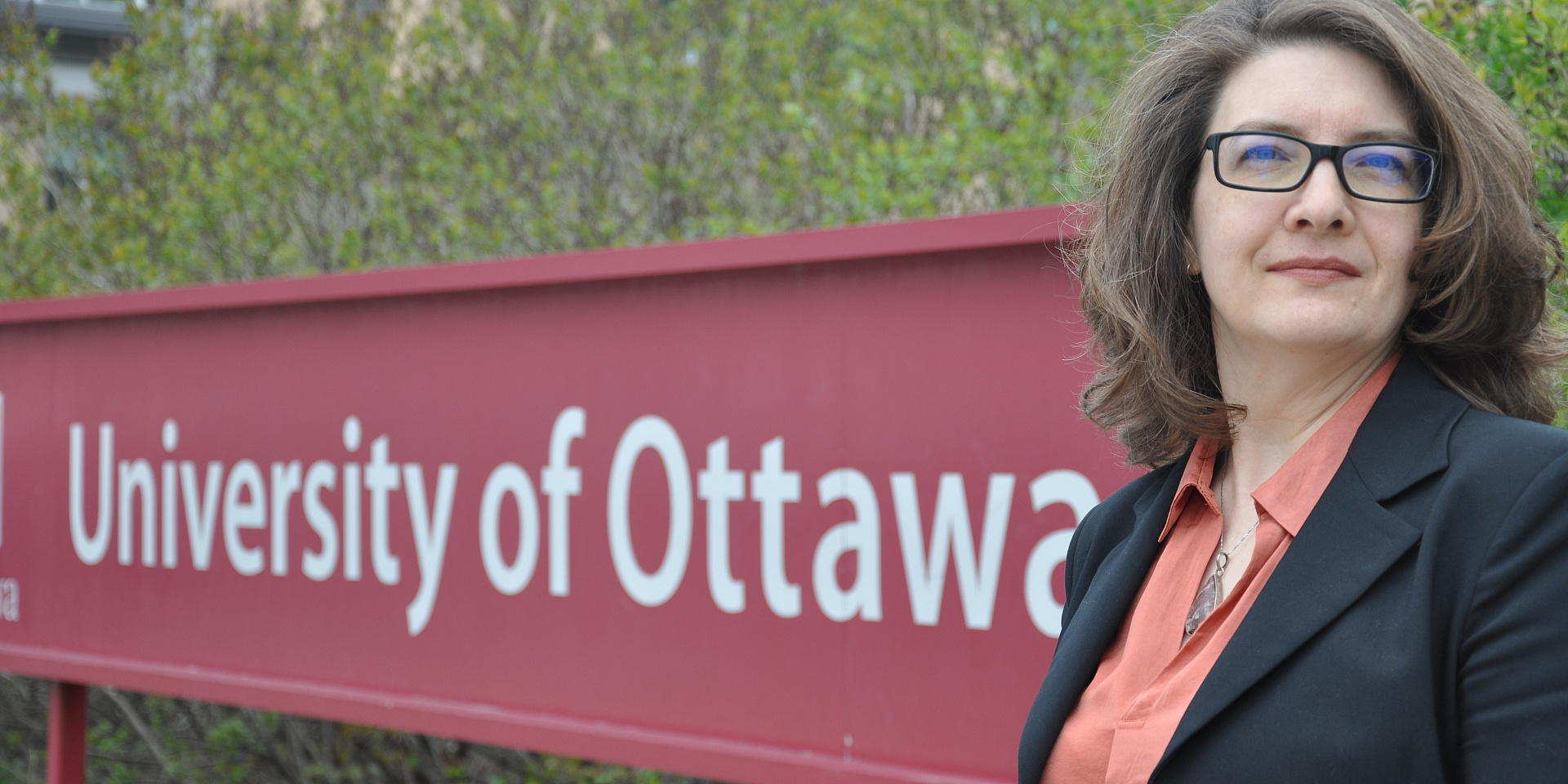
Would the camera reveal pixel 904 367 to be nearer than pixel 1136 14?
Yes

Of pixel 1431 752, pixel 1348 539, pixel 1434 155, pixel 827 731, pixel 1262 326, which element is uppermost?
pixel 1434 155

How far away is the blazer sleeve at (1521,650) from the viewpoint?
104 centimetres

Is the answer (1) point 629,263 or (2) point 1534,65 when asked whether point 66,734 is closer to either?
(1) point 629,263

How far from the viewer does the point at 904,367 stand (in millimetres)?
2584

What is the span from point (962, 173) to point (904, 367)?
9.10 ft

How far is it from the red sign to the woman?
0.70m

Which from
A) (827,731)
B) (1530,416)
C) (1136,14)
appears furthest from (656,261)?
(1136,14)

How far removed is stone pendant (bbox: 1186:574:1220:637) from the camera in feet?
4.69

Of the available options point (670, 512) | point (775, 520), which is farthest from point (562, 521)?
point (775, 520)

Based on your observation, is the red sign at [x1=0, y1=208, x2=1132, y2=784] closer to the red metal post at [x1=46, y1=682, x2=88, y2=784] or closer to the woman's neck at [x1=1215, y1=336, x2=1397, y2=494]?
the red metal post at [x1=46, y1=682, x2=88, y2=784]

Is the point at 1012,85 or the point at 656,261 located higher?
the point at 1012,85

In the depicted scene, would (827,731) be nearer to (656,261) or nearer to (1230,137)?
(656,261)

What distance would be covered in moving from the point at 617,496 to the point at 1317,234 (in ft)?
6.26

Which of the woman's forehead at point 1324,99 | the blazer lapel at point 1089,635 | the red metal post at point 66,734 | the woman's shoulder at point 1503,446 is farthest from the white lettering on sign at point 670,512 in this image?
the red metal post at point 66,734
